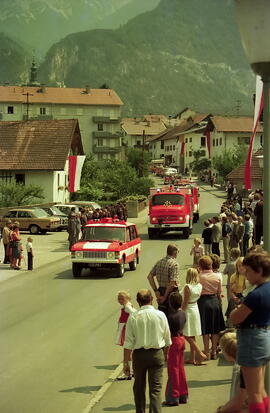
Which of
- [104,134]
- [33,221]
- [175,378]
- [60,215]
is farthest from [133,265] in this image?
[104,134]

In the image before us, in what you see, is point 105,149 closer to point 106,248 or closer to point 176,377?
point 106,248

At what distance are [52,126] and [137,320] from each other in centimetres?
5411

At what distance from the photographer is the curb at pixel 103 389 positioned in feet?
32.3

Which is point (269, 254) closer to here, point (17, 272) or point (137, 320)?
point (137, 320)

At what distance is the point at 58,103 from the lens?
449 ft

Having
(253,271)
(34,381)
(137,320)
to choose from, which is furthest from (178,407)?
(253,271)

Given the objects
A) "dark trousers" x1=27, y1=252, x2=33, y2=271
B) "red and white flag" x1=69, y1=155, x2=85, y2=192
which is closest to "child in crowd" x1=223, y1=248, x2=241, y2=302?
"dark trousers" x1=27, y1=252, x2=33, y2=271

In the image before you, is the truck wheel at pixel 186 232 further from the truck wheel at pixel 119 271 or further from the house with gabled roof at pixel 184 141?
the house with gabled roof at pixel 184 141

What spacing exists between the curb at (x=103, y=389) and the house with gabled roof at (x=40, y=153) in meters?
46.7

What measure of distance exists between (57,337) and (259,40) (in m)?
9.76

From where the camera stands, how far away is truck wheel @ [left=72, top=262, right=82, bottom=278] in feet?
78.7

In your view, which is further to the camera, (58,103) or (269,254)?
(58,103)

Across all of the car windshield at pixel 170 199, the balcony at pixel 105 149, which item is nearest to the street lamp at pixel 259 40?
the car windshield at pixel 170 199

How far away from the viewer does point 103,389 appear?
10.6 meters
